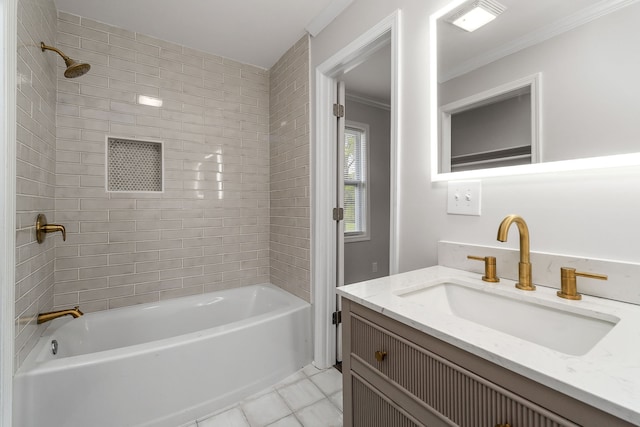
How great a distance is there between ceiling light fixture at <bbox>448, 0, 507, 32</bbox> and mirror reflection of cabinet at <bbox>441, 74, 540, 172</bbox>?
278 mm

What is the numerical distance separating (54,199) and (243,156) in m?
1.34

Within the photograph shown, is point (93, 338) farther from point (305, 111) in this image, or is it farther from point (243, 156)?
point (305, 111)

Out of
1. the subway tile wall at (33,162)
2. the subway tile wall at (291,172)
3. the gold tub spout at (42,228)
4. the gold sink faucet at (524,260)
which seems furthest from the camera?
the subway tile wall at (291,172)

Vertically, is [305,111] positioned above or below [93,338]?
above

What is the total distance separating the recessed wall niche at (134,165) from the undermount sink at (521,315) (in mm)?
2107

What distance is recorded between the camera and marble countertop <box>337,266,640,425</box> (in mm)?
405

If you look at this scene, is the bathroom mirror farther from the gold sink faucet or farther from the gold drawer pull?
the gold drawer pull

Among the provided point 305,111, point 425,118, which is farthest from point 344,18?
point 425,118

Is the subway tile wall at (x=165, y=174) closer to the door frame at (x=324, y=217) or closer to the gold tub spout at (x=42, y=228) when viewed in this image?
the gold tub spout at (x=42, y=228)

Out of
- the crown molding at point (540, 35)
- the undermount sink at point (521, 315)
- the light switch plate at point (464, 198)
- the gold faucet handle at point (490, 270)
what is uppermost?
the crown molding at point (540, 35)

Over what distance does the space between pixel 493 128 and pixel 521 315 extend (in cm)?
69

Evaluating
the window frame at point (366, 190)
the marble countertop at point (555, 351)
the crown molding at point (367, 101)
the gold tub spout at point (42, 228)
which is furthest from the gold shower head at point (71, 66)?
the window frame at point (366, 190)

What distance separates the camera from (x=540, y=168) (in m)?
0.92

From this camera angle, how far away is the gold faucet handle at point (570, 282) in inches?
31.0
